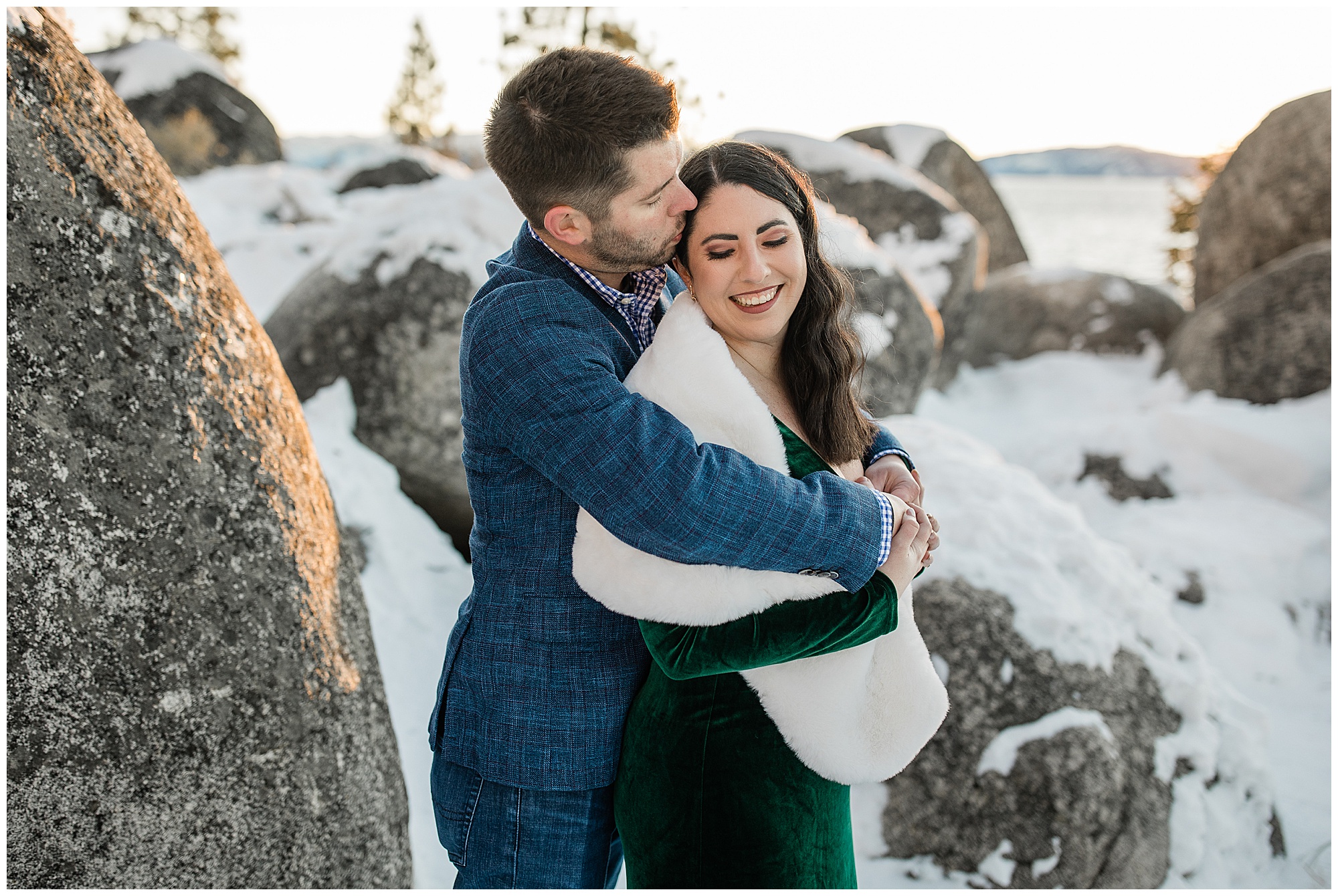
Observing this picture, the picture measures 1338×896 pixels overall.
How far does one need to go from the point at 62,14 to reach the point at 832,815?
2.42 m

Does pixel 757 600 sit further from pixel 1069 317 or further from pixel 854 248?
pixel 1069 317

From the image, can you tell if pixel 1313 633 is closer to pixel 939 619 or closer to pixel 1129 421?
pixel 1129 421

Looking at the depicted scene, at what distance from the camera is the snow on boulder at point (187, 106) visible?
41.9 feet

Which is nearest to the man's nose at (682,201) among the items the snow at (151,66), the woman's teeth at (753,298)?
the woman's teeth at (753,298)

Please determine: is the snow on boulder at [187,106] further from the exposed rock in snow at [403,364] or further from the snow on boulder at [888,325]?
the snow on boulder at [888,325]

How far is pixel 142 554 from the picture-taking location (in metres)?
1.83

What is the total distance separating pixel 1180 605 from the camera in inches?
218

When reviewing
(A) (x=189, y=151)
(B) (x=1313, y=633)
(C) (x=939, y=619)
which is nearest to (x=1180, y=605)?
(B) (x=1313, y=633)

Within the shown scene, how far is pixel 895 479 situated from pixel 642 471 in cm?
79

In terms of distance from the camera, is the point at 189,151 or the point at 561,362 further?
the point at 189,151

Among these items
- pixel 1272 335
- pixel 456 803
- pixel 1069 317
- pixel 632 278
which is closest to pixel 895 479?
pixel 632 278

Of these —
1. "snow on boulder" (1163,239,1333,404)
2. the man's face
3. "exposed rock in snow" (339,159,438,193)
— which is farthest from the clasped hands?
"exposed rock in snow" (339,159,438,193)

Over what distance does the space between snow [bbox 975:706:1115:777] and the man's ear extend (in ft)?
7.82

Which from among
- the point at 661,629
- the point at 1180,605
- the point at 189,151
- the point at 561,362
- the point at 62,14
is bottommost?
the point at 1180,605
